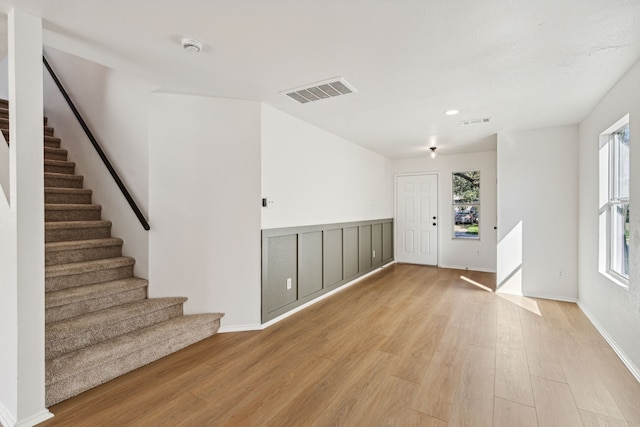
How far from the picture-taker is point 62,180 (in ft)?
12.0

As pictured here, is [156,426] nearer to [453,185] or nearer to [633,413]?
[633,413]

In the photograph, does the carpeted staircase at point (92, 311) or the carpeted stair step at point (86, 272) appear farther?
the carpeted stair step at point (86, 272)

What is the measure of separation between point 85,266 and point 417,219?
5797 mm

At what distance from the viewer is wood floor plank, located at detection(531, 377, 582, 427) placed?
1.80m

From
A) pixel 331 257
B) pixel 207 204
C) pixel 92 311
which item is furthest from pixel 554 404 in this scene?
pixel 92 311

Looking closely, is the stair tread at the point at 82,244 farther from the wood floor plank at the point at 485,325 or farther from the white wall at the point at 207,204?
the wood floor plank at the point at 485,325

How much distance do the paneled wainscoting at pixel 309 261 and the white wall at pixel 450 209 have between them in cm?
173

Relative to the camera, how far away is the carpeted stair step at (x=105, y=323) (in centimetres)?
219

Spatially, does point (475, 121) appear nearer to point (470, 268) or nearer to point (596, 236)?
point (596, 236)

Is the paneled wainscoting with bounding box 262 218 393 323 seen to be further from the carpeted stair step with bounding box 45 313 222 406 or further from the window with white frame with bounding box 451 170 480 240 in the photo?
the window with white frame with bounding box 451 170 480 240

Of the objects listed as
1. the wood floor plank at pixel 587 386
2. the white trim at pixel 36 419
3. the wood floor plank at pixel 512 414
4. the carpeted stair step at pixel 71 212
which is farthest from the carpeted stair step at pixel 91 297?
the wood floor plank at pixel 587 386

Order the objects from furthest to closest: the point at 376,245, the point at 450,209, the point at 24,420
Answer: the point at 450,209 → the point at 376,245 → the point at 24,420

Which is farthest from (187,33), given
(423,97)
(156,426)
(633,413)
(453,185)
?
(453,185)

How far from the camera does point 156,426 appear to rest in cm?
177
